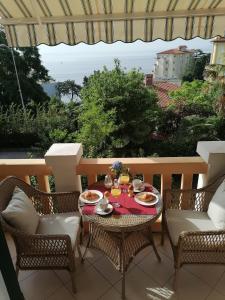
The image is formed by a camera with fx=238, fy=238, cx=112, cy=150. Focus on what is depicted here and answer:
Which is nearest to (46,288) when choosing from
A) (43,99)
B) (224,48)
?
(43,99)

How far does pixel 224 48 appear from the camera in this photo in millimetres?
23656

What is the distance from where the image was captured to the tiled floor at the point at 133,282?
228 centimetres

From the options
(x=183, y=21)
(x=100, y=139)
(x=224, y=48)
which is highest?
(x=224, y=48)

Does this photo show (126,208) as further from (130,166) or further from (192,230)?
(192,230)

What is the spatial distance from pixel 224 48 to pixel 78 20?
25.4 metres

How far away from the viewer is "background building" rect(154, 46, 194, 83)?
37416 millimetres

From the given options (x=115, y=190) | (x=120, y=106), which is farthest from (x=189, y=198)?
(x=120, y=106)

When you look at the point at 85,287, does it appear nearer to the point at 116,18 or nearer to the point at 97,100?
the point at 116,18

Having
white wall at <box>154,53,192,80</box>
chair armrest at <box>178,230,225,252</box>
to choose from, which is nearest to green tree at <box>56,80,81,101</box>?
white wall at <box>154,53,192,80</box>

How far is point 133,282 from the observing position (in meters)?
2.41

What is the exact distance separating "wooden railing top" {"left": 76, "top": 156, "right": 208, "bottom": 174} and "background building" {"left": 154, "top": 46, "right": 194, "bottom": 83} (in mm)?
36479

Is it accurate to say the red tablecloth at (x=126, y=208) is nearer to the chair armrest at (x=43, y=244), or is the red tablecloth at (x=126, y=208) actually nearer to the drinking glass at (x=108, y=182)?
Result: the drinking glass at (x=108, y=182)

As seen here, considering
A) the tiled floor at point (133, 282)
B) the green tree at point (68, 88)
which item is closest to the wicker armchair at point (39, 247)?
the tiled floor at point (133, 282)

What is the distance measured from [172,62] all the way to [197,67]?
10.0 metres
